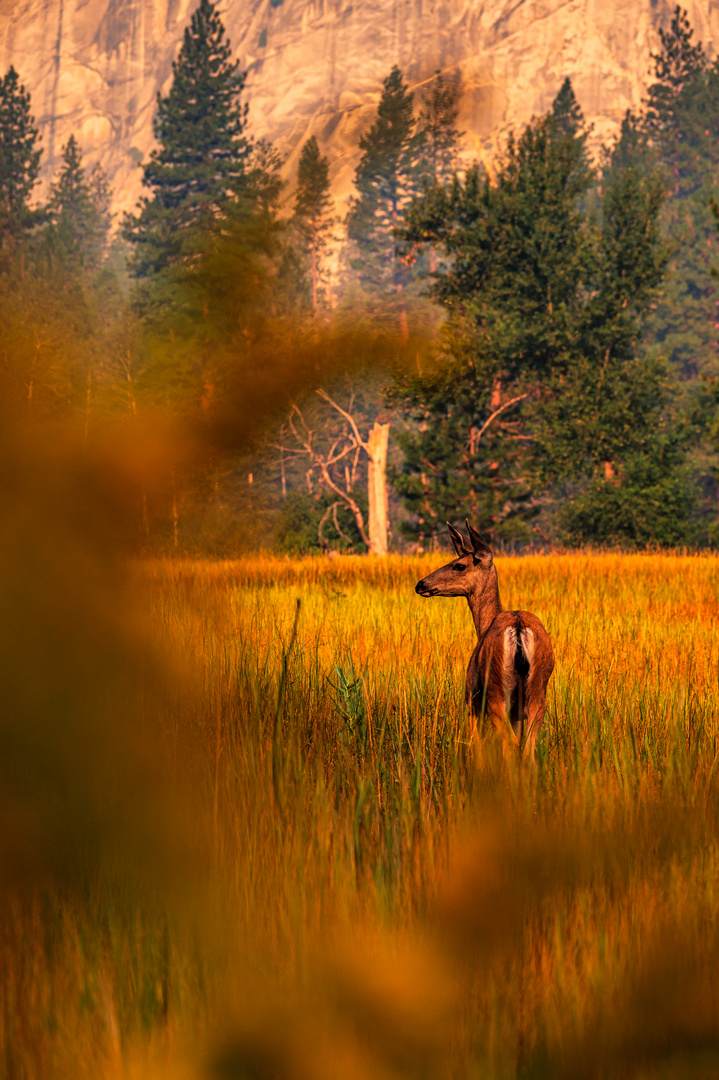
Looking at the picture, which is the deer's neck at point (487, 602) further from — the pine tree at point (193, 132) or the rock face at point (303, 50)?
the rock face at point (303, 50)

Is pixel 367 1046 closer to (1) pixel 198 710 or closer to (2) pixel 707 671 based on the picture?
(1) pixel 198 710

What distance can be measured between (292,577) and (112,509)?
11.2 metres

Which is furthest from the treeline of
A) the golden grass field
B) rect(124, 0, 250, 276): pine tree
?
the golden grass field

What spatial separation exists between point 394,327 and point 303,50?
17677cm

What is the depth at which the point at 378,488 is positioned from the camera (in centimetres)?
3067

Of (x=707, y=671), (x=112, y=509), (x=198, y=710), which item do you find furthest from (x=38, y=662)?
(x=707, y=671)

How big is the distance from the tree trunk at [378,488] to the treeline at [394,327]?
84 mm

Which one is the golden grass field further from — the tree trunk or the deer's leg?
the tree trunk

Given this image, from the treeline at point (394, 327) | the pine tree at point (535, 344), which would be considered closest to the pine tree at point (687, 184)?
the treeline at point (394, 327)

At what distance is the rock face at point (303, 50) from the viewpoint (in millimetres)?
130625

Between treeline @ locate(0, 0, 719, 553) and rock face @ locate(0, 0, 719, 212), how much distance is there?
4956 centimetres

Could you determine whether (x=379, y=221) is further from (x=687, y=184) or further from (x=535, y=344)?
(x=535, y=344)

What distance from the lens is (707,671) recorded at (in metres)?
6.79

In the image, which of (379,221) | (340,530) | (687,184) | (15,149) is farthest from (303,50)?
(340,530)
